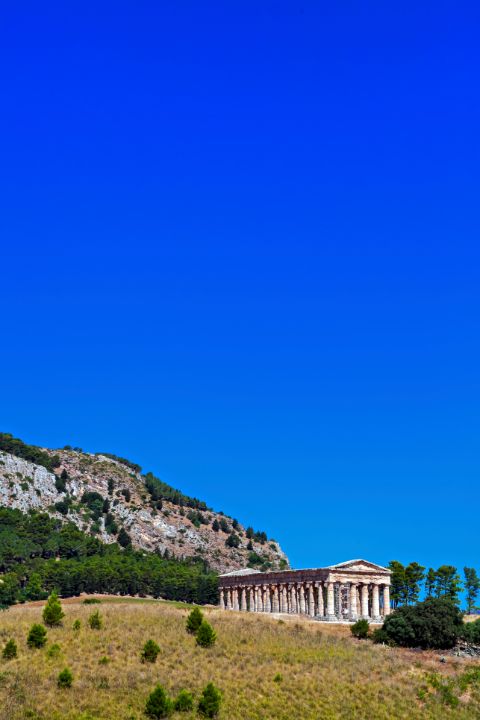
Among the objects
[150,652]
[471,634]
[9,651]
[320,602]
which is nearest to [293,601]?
[320,602]

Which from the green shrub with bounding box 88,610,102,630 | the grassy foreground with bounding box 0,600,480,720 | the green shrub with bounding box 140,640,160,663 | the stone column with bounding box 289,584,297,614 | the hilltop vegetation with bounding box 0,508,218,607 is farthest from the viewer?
the hilltop vegetation with bounding box 0,508,218,607

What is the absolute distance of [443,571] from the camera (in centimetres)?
13900

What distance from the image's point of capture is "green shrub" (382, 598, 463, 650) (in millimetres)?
Answer: 95812

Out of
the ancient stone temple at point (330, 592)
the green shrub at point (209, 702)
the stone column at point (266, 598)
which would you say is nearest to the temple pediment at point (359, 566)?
the ancient stone temple at point (330, 592)

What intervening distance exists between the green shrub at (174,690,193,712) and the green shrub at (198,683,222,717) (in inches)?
28.3

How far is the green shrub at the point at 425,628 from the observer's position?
95812 mm

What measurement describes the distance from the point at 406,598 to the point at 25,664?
7524 cm

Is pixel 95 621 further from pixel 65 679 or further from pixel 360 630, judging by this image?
pixel 360 630

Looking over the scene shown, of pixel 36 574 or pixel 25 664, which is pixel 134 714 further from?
pixel 36 574

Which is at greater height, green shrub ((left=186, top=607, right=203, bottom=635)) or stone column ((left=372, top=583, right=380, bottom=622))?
stone column ((left=372, top=583, right=380, bottom=622))

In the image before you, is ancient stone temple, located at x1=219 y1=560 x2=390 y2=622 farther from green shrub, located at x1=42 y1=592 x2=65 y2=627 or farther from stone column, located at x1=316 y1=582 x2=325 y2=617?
green shrub, located at x1=42 y1=592 x2=65 y2=627

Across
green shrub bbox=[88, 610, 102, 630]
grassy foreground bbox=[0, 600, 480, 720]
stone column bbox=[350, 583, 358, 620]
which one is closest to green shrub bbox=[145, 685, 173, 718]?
grassy foreground bbox=[0, 600, 480, 720]

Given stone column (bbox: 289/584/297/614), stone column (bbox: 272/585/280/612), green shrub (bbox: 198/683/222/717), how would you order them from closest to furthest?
green shrub (bbox: 198/683/222/717) → stone column (bbox: 289/584/297/614) → stone column (bbox: 272/585/280/612)

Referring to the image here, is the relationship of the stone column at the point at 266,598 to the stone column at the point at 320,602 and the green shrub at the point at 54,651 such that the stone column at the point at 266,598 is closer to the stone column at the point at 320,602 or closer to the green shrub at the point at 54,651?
the stone column at the point at 320,602
